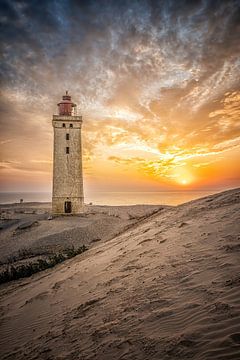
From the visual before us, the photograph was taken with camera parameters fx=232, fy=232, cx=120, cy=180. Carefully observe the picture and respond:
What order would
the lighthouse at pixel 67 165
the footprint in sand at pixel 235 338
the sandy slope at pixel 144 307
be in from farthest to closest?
the lighthouse at pixel 67 165 → the sandy slope at pixel 144 307 → the footprint in sand at pixel 235 338

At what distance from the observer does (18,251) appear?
12898 millimetres

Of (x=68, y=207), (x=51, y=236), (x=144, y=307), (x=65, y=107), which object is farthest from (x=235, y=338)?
(x=65, y=107)

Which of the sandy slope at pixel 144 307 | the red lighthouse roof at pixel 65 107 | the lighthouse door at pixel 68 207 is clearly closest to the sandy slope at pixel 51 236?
the lighthouse door at pixel 68 207

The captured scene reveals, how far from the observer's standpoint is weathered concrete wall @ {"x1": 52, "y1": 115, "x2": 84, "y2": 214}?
25000 mm

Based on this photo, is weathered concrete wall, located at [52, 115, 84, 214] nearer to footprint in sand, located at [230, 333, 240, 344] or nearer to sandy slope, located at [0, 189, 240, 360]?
sandy slope, located at [0, 189, 240, 360]

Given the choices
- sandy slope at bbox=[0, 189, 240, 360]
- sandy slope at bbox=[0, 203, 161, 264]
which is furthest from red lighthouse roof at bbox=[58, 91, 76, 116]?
sandy slope at bbox=[0, 189, 240, 360]

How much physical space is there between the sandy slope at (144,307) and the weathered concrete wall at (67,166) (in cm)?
1897

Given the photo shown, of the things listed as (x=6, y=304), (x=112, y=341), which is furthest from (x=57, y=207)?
(x=112, y=341)

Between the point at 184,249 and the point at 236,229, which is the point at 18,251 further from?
the point at 236,229

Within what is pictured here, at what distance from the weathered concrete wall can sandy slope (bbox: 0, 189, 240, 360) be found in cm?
1897

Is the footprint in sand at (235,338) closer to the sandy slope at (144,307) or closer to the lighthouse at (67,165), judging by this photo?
the sandy slope at (144,307)

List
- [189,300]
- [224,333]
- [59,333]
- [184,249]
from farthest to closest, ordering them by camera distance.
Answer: [184,249], [59,333], [189,300], [224,333]

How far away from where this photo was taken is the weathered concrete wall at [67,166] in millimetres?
25000

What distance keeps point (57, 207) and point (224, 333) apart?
23877mm
